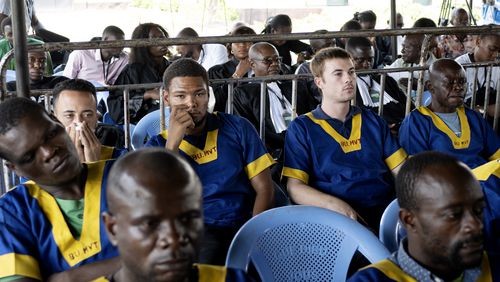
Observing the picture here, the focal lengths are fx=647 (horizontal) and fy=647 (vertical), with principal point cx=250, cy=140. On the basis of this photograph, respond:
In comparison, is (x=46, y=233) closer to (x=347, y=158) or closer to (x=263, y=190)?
(x=263, y=190)

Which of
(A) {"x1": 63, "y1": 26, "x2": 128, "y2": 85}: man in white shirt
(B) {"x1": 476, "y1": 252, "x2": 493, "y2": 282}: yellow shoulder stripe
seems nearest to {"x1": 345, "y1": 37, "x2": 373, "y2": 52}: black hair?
(A) {"x1": 63, "y1": 26, "x2": 128, "y2": 85}: man in white shirt

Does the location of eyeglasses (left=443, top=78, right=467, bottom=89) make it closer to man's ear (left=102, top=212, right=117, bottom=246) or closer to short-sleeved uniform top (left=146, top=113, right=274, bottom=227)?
short-sleeved uniform top (left=146, top=113, right=274, bottom=227)

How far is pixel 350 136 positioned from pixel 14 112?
156 centimetres

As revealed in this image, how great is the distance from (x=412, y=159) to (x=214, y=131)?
1200mm

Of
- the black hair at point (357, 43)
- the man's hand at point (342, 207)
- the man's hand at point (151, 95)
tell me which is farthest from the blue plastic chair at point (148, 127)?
the black hair at point (357, 43)

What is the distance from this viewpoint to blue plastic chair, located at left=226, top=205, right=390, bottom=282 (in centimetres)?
205

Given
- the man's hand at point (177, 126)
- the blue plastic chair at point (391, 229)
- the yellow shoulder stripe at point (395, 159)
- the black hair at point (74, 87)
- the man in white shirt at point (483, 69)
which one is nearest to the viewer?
the blue plastic chair at point (391, 229)

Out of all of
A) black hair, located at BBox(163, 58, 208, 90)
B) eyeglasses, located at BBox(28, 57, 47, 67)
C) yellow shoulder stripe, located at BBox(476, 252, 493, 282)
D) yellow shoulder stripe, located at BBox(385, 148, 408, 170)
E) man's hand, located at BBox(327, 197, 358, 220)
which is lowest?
man's hand, located at BBox(327, 197, 358, 220)

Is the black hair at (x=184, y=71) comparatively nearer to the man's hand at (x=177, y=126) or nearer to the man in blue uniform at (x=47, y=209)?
the man's hand at (x=177, y=126)

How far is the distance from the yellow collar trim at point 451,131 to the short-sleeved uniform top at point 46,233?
6.73 feet

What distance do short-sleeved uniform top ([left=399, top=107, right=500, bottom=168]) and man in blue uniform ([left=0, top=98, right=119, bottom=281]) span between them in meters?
1.94

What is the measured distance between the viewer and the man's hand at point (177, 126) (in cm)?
255

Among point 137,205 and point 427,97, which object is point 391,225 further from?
point 427,97

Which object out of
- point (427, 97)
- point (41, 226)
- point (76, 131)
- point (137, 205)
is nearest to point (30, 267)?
point (41, 226)
